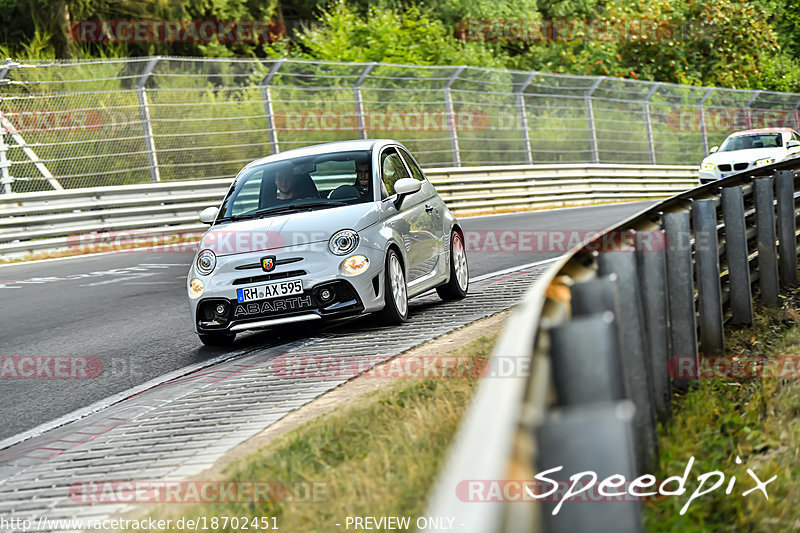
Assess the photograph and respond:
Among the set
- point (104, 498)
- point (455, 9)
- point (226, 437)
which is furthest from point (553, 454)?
point (455, 9)

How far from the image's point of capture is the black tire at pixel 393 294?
29.1ft

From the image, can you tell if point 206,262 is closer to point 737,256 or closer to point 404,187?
point 404,187

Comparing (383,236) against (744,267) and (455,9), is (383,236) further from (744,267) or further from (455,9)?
(455,9)

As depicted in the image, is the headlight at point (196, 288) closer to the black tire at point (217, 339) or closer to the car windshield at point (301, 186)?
the black tire at point (217, 339)

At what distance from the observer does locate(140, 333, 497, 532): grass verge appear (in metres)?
4.19

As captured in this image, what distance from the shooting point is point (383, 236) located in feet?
29.4

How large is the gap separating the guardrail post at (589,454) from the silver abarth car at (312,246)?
236 inches

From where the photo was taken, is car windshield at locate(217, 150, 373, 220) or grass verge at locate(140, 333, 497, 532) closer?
grass verge at locate(140, 333, 497, 532)

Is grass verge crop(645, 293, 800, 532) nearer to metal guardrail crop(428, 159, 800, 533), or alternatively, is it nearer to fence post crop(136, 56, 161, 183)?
metal guardrail crop(428, 159, 800, 533)

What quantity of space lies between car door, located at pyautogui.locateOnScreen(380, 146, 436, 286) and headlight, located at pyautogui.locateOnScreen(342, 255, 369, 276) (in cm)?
66

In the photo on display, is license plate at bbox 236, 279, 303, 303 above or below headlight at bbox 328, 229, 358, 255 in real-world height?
below

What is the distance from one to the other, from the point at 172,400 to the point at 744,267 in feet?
13.1
